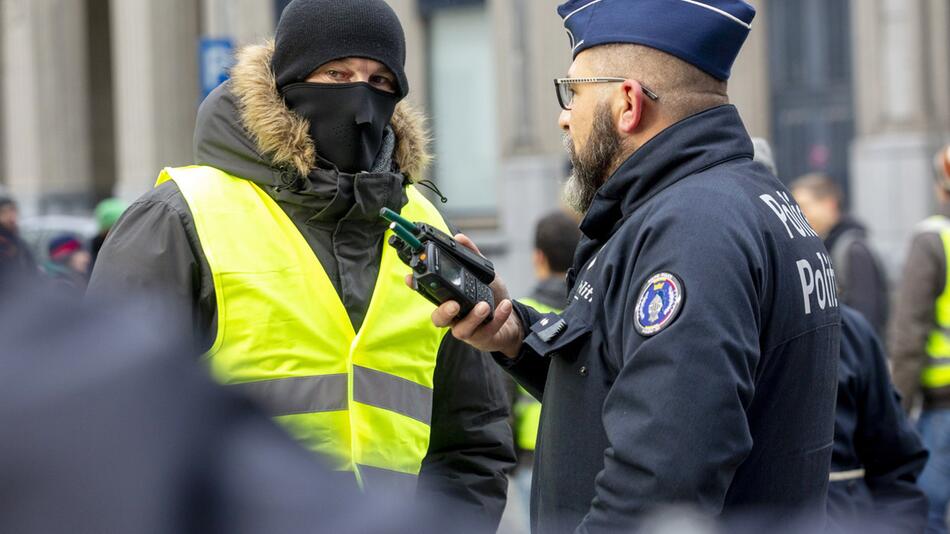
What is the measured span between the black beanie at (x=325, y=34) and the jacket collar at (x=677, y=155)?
792 millimetres

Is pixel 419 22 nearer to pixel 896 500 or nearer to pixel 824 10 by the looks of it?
pixel 824 10

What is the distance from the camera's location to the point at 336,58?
2.90 metres

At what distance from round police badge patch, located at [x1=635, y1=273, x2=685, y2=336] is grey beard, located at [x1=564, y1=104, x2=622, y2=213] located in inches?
15.9

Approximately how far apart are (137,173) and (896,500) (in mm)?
16091

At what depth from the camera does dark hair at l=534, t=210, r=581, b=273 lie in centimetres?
526

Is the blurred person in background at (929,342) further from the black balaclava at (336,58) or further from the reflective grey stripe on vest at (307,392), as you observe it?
the reflective grey stripe on vest at (307,392)

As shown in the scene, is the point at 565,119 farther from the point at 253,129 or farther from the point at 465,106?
the point at 465,106

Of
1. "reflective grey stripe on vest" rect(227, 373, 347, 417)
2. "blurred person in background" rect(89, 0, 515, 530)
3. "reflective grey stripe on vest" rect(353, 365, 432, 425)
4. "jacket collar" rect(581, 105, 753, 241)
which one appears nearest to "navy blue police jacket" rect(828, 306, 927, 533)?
"blurred person in background" rect(89, 0, 515, 530)

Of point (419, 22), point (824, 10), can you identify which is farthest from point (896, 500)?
point (419, 22)

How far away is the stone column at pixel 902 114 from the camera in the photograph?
1088cm

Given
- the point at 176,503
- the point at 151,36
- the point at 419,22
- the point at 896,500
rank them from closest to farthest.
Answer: the point at 176,503
the point at 896,500
the point at 419,22
the point at 151,36

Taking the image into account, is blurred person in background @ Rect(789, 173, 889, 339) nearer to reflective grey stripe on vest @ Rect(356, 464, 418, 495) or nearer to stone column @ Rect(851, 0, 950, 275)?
stone column @ Rect(851, 0, 950, 275)

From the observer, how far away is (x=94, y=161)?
76.7 feet

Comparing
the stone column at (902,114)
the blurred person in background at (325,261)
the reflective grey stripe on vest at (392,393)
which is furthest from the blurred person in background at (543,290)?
the stone column at (902,114)
